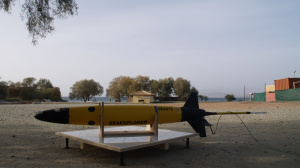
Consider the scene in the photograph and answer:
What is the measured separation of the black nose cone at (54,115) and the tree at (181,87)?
181ft

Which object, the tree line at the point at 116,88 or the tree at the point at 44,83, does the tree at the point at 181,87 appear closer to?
the tree line at the point at 116,88

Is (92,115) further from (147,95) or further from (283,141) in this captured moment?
(147,95)

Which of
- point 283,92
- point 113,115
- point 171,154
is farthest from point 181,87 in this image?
point 113,115

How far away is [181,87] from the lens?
59312 mm

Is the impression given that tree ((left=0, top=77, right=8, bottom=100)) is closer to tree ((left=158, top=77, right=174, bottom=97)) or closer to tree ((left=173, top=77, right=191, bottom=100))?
tree ((left=158, top=77, right=174, bottom=97))

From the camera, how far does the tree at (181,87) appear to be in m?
59.4

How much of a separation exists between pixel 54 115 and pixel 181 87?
2174 inches

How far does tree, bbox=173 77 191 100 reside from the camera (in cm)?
5944

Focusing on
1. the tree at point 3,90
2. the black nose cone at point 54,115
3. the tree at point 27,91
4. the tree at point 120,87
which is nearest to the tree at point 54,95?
the tree at point 27,91

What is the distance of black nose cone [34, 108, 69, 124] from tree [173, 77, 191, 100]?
5512cm

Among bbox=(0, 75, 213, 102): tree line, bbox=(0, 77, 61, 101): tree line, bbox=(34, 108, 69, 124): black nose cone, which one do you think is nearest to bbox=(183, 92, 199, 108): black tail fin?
bbox=(34, 108, 69, 124): black nose cone

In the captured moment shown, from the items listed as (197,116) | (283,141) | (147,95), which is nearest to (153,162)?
(197,116)

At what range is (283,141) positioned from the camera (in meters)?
6.43

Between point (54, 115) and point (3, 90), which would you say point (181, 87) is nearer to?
point (3, 90)
